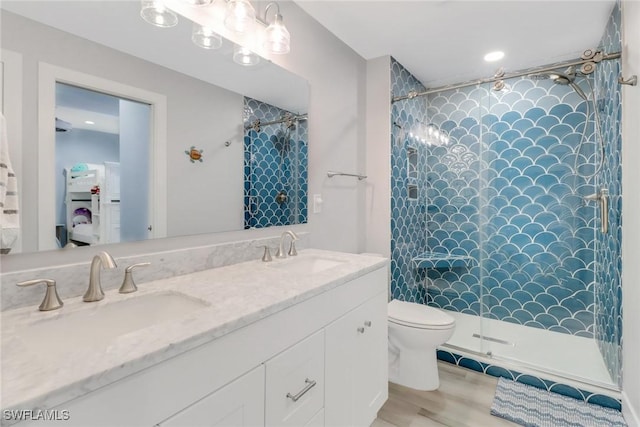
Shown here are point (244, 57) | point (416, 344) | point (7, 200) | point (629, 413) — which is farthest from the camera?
point (416, 344)

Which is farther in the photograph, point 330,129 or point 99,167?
point 330,129

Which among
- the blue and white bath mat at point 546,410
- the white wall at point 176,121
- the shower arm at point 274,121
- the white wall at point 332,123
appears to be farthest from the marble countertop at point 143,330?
the blue and white bath mat at point 546,410

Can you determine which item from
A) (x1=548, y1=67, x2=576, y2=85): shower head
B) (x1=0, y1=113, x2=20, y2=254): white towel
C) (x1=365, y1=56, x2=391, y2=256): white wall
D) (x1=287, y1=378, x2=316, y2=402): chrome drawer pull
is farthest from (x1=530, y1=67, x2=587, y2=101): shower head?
(x1=0, y1=113, x2=20, y2=254): white towel

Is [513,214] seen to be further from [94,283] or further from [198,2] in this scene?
[94,283]

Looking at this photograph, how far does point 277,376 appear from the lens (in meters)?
0.93

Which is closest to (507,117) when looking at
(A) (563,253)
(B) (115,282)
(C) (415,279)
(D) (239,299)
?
(A) (563,253)

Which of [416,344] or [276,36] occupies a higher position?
[276,36]

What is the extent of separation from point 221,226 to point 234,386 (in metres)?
0.80

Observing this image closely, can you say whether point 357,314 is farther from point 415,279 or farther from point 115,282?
point 415,279

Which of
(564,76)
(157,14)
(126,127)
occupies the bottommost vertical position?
(126,127)

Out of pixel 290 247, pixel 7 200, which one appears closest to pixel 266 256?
pixel 290 247

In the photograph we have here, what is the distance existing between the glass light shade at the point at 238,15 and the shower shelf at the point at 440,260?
2325 mm

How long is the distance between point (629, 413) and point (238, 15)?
2.77 meters

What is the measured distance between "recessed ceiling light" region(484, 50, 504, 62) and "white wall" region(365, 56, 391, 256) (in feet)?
2.61
